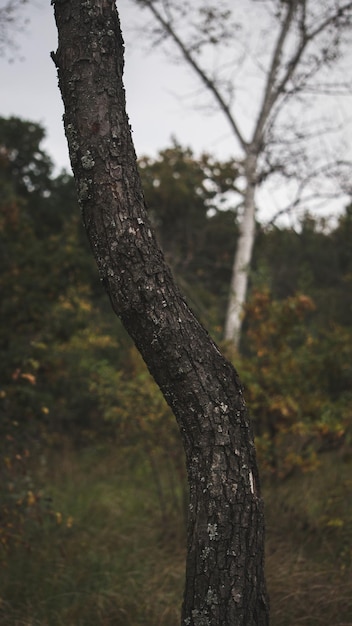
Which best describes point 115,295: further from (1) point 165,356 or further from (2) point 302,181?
(2) point 302,181

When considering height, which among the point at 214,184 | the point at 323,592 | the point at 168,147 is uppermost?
the point at 168,147

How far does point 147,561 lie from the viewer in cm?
463

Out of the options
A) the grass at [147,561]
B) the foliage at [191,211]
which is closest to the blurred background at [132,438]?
the grass at [147,561]

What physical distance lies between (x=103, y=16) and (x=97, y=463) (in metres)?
6.57

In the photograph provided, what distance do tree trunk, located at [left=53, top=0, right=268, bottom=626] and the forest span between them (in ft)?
4.19

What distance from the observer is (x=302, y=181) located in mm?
9445

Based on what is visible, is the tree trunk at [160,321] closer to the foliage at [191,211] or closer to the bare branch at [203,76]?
the bare branch at [203,76]

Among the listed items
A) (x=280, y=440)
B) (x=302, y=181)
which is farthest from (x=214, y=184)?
(x=280, y=440)

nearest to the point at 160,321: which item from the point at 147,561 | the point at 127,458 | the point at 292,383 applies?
the point at 147,561

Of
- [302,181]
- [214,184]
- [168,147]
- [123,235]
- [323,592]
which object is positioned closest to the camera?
[123,235]

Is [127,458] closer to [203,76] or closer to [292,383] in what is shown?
[292,383]

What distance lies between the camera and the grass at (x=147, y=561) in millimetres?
3613

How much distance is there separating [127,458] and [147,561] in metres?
2.77

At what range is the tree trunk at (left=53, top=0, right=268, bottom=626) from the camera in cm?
233
